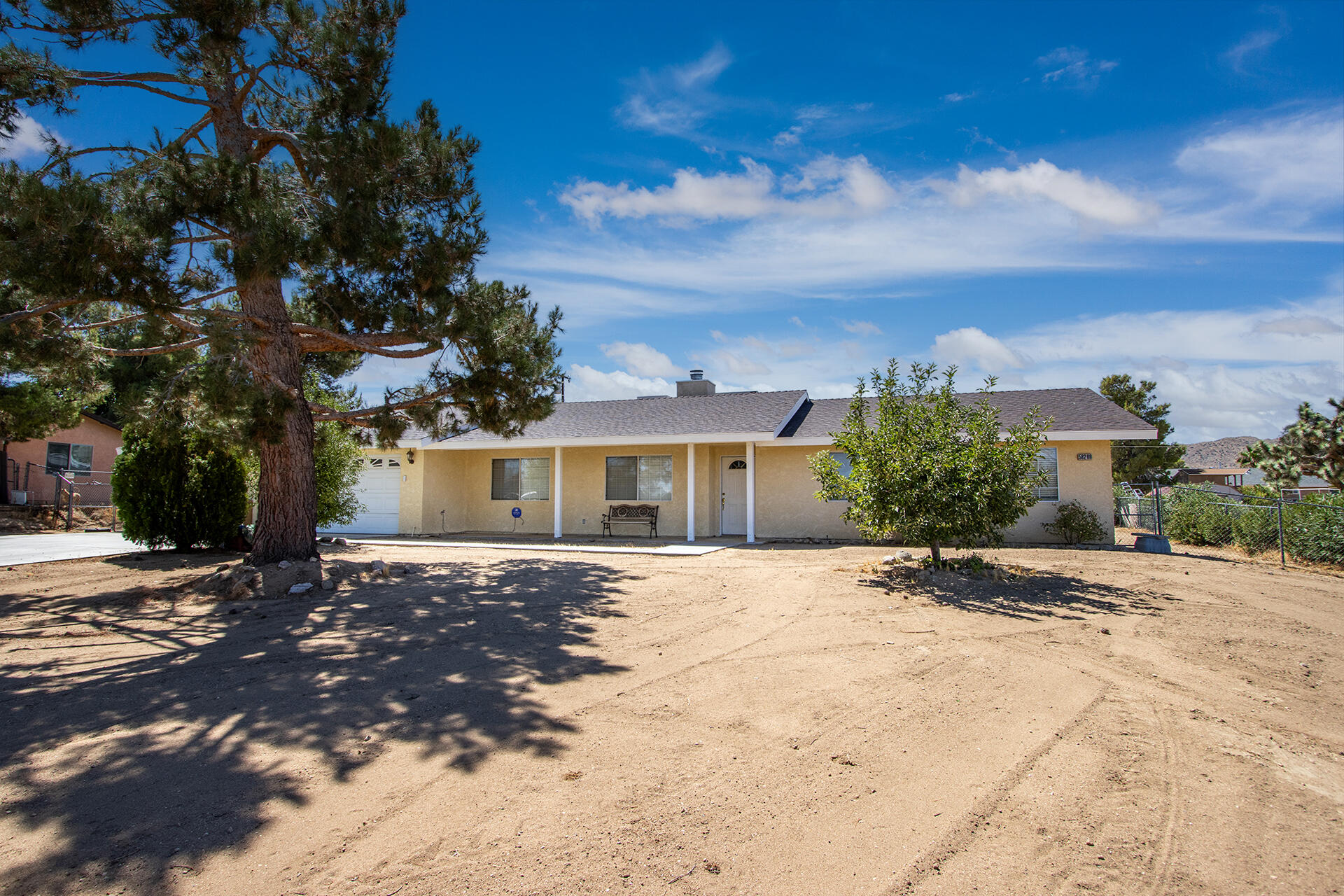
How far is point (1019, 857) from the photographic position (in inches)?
112

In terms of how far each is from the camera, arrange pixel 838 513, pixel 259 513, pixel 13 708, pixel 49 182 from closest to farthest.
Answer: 1. pixel 13 708
2. pixel 49 182
3. pixel 259 513
4. pixel 838 513

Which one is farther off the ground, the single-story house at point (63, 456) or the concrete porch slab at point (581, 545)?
the single-story house at point (63, 456)

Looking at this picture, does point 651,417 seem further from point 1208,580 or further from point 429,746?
point 429,746

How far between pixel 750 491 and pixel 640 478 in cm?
320

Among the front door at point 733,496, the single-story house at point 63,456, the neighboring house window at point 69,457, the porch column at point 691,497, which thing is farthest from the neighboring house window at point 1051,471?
the neighboring house window at point 69,457

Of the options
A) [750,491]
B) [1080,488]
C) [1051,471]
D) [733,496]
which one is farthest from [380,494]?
[1080,488]

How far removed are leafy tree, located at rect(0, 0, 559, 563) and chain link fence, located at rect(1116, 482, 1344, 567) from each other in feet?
41.6

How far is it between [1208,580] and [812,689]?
7.89 m

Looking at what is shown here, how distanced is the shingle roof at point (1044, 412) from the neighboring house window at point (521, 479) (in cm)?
625

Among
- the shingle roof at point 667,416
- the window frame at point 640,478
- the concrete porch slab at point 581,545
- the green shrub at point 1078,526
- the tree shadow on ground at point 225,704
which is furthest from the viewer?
the window frame at point 640,478

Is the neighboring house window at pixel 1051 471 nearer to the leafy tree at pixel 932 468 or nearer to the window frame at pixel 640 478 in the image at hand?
the leafy tree at pixel 932 468

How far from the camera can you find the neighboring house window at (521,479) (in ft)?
58.1

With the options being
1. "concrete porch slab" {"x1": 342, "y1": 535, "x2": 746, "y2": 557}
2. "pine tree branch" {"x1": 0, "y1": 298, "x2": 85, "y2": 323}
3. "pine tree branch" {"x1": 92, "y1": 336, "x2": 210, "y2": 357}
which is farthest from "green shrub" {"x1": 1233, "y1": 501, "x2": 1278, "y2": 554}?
"pine tree branch" {"x1": 0, "y1": 298, "x2": 85, "y2": 323}

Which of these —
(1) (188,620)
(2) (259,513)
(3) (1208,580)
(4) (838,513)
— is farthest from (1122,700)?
(4) (838,513)
